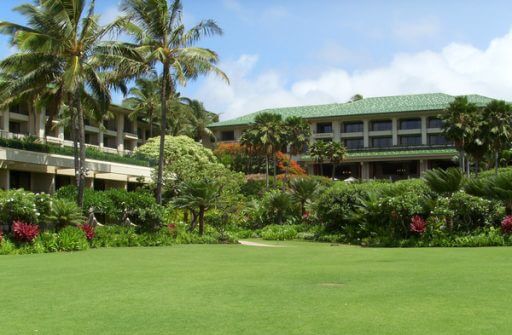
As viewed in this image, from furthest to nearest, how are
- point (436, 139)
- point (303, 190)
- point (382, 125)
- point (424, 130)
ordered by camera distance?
point (382, 125), point (436, 139), point (424, 130), point (303, 190)

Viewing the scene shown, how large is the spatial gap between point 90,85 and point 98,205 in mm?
6168

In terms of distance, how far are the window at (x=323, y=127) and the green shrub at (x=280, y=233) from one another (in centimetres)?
4583

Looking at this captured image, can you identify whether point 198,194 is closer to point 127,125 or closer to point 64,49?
point 64,49

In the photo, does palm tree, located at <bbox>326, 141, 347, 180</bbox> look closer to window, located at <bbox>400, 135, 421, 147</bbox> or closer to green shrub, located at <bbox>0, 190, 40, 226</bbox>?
window, located at <bbox>400, 135, 421, 147</bbox>

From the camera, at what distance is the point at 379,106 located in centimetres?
7456

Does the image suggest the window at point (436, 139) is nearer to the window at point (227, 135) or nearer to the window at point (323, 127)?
the window at point (323, 127)

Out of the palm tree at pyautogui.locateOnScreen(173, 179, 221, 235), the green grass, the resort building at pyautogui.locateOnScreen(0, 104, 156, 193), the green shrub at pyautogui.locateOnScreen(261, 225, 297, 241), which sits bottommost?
the green shrub at pyautogui.locateOnScreen(261, 225, 297, 241)

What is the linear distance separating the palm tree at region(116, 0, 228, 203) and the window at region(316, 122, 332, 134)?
4699cm

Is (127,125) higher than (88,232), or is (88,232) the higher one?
(127,125)

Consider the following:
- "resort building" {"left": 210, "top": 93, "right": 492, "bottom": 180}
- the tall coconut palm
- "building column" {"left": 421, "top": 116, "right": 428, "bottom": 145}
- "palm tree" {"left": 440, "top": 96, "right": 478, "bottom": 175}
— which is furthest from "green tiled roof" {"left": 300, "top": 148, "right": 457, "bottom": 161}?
"palm tree" {"left": 440, "top": 96, "right": 478, "bottom": 175}

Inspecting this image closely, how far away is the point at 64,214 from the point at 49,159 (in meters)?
19.7

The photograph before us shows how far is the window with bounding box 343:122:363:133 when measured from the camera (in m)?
76.2

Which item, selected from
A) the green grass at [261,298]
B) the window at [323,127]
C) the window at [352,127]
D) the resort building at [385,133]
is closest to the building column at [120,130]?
the resort building at [385,133]

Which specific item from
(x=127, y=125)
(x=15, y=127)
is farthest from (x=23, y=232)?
(x=127, y=125)
